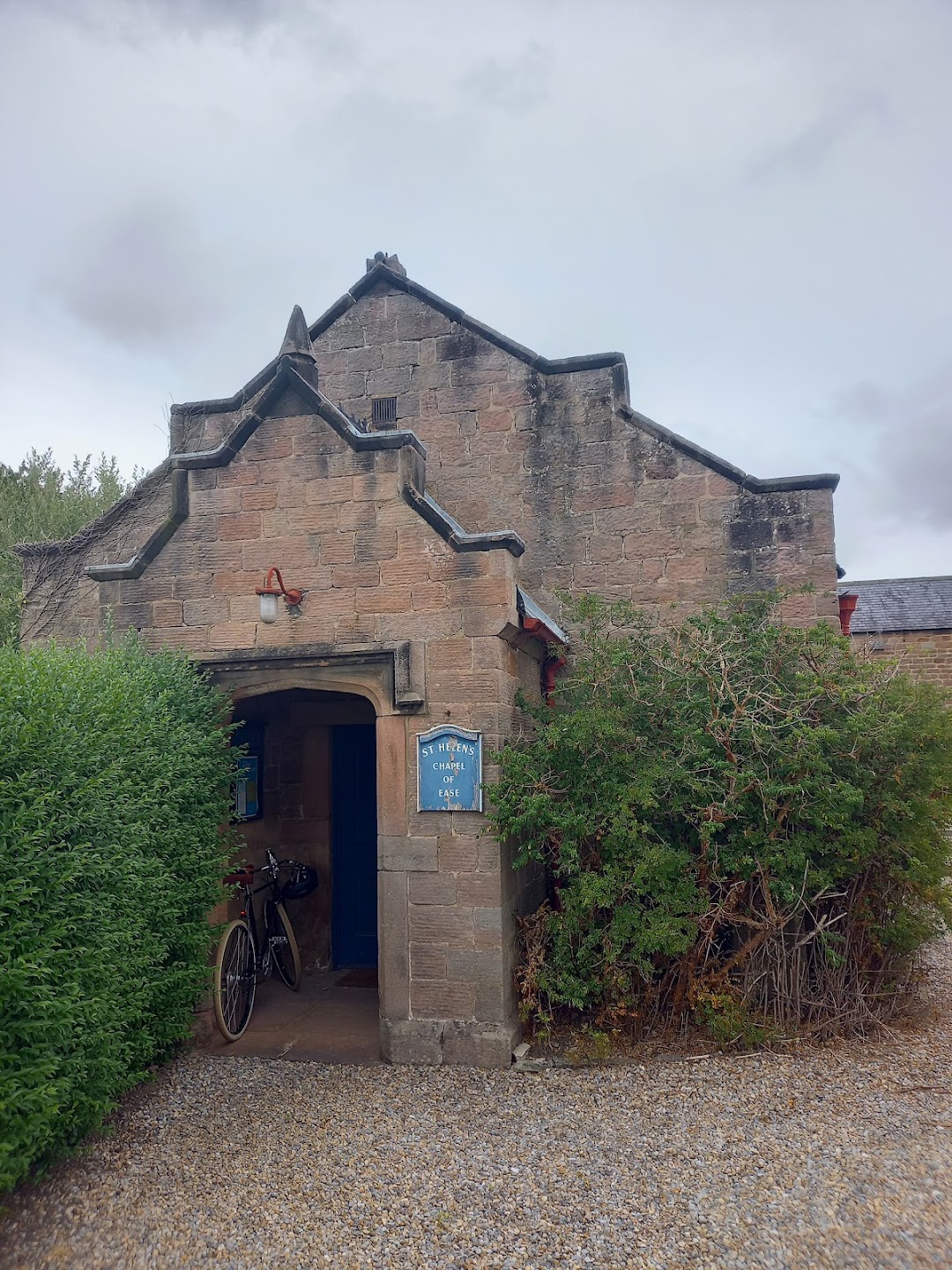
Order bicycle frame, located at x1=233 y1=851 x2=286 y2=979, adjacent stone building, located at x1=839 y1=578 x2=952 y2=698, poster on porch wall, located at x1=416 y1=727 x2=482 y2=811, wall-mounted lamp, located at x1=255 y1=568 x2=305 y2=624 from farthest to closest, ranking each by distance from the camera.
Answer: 1. adjacent stone building, located at x1=839 y1=578 x2=952 y2=698
2. bicycle frame, located at x1=233 y1=851 x2=286 y2=979
3. wall-mounted lamp, located at x1=255 y1=568 x2=305 y2=624
4. poster on porch wall, located at x1=416 y1=727 x2=482 y2=811

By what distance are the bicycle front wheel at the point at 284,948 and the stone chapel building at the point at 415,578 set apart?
2.50 ft

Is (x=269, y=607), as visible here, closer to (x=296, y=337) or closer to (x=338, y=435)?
(x=338, y=435)

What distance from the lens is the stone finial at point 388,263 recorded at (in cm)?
959

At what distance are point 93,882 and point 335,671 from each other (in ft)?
7.93

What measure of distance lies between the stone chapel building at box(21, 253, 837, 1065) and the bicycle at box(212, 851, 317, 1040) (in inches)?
22.5

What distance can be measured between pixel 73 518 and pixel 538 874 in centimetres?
1218

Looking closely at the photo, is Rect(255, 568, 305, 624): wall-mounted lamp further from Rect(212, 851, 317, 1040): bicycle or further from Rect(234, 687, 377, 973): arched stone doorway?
Rect(234, 687, 377, 973): arched stone doorway

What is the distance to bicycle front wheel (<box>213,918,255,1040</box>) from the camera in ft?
21.0

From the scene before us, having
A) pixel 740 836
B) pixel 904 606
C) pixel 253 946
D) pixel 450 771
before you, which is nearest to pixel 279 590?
pixel 450 771

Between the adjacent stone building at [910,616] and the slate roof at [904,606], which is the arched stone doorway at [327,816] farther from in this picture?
the slate roof at [904,606]

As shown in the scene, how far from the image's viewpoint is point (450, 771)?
605 cm

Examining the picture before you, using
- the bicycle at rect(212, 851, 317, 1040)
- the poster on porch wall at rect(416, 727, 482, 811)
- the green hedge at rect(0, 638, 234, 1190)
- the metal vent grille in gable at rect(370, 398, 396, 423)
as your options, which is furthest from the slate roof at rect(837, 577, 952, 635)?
the green hedge at rect(0, 638, 234, 1190)

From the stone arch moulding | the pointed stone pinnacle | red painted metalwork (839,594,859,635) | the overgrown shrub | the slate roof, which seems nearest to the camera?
the overgrown shrub

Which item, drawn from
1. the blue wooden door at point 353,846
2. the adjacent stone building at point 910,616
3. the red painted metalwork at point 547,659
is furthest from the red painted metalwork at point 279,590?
the adjacent stone building at point 910,616
